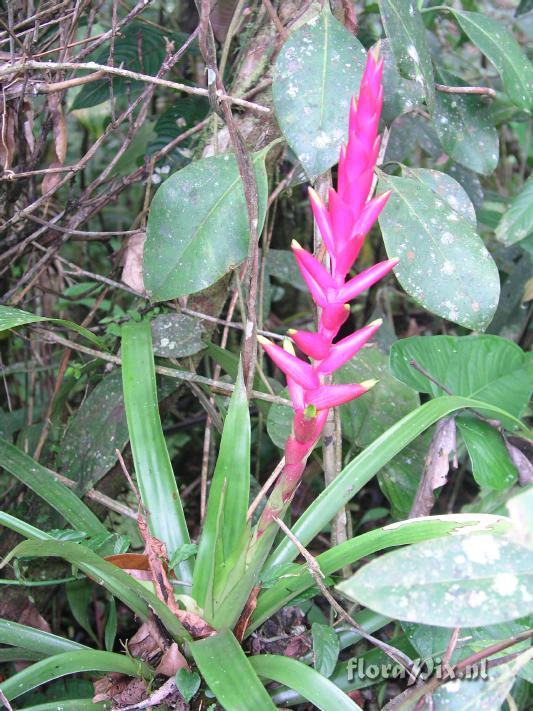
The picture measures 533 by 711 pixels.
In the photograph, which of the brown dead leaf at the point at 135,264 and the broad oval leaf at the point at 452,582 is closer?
the broad oval leaf at the point at 452,582

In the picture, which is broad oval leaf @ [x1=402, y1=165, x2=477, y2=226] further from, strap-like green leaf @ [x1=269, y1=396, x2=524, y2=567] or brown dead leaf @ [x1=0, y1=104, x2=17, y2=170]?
brown dead leaf @ [x1=0, y1=104, x2=17, y2=170]

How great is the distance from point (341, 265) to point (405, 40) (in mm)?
461

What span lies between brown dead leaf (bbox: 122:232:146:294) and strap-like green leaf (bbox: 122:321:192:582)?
288mm

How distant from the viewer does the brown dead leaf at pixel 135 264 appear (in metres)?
1.33

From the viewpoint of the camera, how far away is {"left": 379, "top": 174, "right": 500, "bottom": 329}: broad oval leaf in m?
1.02

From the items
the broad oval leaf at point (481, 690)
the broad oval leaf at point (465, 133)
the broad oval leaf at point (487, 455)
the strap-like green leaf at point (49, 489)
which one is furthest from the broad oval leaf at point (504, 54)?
the strap-like green leaf at point (49, 489)

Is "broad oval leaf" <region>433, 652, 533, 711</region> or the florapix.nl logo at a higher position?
"broad oval leaf" <region>433, 652, 533, 711</region>

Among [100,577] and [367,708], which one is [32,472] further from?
[367,708]

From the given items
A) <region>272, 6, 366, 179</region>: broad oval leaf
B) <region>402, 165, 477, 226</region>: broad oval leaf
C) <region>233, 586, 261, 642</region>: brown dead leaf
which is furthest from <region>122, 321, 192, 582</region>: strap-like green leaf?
<region>402, 165, 477, 226</region>: broad oval leaf

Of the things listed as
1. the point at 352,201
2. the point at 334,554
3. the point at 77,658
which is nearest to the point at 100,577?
the point at 77,658

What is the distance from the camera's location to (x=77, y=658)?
92cm

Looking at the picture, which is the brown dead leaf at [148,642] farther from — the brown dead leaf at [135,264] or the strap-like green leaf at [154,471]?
the brown dead leaf at [135,264]

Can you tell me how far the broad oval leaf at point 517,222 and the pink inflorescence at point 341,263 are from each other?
0.60 metres

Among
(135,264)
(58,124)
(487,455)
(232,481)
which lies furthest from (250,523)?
(58,124)
